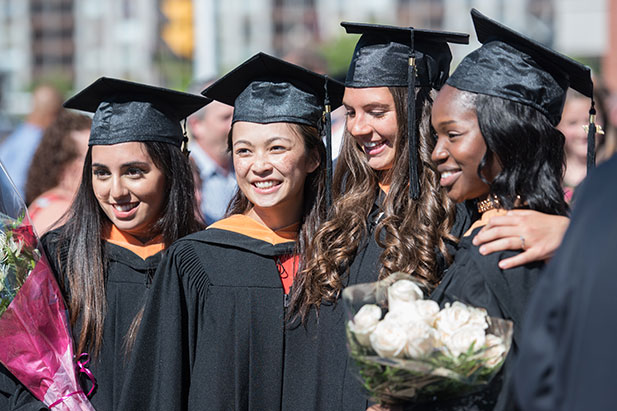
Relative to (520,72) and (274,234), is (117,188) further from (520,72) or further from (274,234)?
(520,72)

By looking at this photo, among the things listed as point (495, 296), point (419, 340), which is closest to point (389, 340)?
point (419, 340)

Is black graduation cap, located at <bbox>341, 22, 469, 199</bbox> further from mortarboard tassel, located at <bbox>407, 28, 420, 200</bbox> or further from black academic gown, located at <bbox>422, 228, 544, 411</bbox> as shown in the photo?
black academic gown, located at <bbox>422, 228, 544, 411</bbox>

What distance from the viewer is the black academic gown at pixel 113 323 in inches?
123

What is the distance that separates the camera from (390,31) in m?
3.27

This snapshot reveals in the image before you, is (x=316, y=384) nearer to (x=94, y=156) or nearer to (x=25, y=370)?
(x=25, y=370)

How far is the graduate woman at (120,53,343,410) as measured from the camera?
303 cm

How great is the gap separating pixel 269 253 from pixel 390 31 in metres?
1.01

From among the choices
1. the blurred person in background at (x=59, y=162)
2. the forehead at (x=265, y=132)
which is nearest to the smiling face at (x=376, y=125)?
the forehead at (x=265, y=132)

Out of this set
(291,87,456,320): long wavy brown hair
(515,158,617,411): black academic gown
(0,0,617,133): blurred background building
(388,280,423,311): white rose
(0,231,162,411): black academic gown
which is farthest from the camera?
(0,0,617,133): blurred background building

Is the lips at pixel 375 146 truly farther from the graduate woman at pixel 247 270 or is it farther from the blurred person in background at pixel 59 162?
the blurred person in background at pixel 59 162

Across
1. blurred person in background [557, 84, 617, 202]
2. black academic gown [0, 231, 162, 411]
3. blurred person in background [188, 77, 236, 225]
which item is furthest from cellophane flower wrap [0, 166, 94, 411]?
blurred person in background [557, 84, 617, 202]

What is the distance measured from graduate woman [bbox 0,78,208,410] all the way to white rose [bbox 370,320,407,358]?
1441 mm

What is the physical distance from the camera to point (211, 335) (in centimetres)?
305

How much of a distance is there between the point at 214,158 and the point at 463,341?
166 inches
